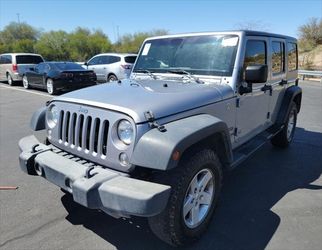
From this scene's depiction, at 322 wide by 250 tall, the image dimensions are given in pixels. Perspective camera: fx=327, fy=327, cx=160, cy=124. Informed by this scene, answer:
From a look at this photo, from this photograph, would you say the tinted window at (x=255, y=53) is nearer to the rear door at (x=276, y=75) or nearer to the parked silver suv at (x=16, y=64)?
the rear door at (x=276, y=75)

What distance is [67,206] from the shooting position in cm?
380

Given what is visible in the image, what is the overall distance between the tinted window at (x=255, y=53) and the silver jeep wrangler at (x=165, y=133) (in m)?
0.01

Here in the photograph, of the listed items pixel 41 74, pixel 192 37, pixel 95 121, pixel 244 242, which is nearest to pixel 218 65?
pixel 192 37

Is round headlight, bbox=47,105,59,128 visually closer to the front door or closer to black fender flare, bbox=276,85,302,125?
the front door

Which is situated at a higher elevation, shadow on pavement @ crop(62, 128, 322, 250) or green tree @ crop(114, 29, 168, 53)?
green tree @ crop(114, 29, 168, 53)

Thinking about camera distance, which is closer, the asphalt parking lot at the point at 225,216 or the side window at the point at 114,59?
the asphalt parking lot at the point at 225,216

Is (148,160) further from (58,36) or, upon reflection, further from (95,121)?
(58,36)

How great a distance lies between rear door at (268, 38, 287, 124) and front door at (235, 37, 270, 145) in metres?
0.22

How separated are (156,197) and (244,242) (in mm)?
1239

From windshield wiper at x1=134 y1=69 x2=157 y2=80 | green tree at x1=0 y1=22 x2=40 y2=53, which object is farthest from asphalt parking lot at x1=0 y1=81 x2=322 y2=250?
green tree at x1=0 y1=22 x2=40 y2=53

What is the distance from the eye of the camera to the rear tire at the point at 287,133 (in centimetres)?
574

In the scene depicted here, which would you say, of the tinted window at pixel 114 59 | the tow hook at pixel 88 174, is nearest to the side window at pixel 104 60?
the tinted window at pixel 114 59

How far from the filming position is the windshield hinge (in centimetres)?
269

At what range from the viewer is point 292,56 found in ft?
19.4
